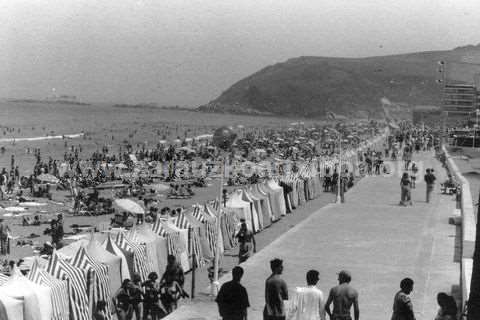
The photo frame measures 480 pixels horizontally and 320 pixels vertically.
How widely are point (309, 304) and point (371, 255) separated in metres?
7.50

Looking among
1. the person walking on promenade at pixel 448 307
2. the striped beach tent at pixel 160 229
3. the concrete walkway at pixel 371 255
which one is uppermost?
the person walking on promenade at pixel 448 307

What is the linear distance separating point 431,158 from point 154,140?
44.4 meters

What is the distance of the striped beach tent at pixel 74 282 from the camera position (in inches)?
397

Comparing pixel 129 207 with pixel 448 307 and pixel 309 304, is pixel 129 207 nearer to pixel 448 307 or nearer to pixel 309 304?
pixel 309 304

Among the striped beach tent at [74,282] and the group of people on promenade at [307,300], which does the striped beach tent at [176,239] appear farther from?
the group of people on promenade at [307,300]

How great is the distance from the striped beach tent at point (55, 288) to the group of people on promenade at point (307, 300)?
10.7 feet

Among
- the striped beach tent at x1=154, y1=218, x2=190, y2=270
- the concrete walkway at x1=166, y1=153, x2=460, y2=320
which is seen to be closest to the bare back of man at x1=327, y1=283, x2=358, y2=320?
the concrete walkway at x1=166, y1=153, x2=460, y2=320

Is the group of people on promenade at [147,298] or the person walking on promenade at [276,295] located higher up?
the person walking on promenade at [276,295]

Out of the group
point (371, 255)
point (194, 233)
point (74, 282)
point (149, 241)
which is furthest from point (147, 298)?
point (371, 255)

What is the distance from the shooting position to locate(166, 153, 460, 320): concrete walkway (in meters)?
10.5

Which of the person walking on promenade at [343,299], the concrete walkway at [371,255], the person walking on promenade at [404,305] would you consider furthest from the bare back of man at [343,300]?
the concrete walkway at [371,255]

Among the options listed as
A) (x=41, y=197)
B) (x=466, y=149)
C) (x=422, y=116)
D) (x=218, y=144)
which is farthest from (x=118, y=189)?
(x=422, y=116)

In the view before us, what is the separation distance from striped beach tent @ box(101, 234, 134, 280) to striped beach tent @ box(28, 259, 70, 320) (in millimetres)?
2042

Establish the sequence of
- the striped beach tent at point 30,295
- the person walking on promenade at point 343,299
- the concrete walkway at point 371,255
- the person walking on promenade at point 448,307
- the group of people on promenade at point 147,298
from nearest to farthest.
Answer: the person walking on promenade at point 448,307
the person walking on promenade at point 343,299
the striped beach tent at point 30,295
the group of people on promenade at point 147,298
the concrete walkway at point 371,255
